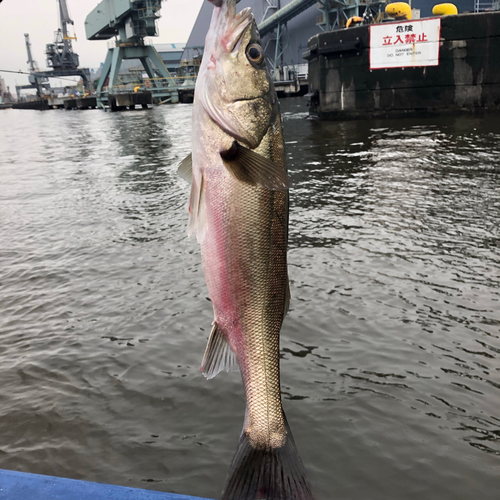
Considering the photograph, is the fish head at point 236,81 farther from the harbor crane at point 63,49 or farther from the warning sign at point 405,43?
the harbor crane at point 63,49

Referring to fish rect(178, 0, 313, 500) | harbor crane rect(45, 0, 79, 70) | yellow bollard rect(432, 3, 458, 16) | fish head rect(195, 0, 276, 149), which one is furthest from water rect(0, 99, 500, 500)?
harbor crane rect(45, 0, 79, 70)

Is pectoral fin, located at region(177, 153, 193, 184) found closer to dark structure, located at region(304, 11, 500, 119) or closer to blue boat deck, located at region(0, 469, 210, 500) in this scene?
blue boat deck, located at region(0, 469, 210, 500)

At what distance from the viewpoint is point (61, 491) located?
2.31m

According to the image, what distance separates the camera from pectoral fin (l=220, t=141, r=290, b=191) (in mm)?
2062

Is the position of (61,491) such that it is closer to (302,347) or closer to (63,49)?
(302,347)

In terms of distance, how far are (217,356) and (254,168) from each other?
93 centimetres

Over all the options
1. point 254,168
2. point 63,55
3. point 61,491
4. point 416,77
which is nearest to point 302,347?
point 61,491

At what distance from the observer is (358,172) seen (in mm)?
13164

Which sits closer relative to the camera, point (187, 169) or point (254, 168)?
point (254, 168)

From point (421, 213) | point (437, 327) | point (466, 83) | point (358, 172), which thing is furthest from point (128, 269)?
point (466, 83)

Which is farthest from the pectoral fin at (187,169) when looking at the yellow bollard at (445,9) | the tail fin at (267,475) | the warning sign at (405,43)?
the yellow bollard at (445,9)

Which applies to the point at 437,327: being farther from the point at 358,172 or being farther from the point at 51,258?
the point at 358,172

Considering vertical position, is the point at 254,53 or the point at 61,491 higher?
the point at 254,53

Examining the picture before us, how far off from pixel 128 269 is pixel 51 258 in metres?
1.74
